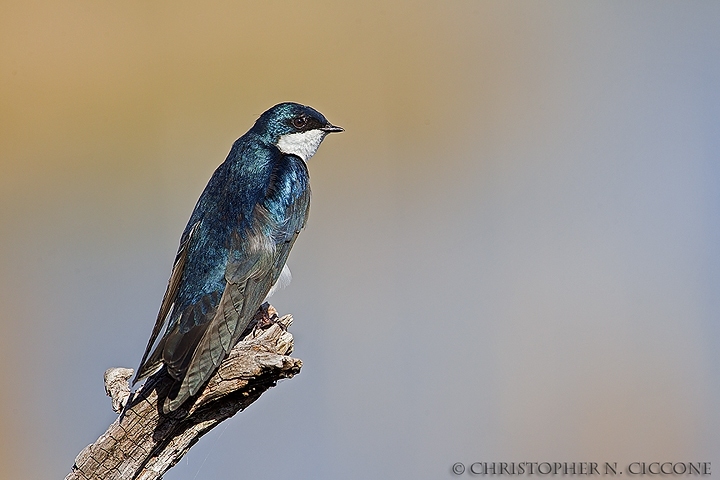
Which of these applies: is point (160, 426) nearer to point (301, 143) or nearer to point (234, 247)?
point (234, 247)

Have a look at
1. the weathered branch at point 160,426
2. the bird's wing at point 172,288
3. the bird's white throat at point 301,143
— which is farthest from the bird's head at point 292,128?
the weathered branch at point 160,426

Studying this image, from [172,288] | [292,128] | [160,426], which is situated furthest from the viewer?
[292,128]

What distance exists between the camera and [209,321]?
1.50m

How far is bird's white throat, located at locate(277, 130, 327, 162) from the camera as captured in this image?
1.90 m

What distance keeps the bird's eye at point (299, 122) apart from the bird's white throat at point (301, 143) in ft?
0.06

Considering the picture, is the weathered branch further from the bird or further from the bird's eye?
the bird's eye

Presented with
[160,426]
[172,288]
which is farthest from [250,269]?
[160,426]

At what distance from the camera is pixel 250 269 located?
1.62 meters

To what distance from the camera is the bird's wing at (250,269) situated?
1.35 meters

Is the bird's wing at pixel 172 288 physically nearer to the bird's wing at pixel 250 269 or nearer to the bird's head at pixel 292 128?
the bird's wing at pixel 250 269

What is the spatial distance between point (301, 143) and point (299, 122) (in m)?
0.05

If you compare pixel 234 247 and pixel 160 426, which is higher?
pixel 234 247

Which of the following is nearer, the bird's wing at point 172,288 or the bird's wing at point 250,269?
the bird's wing at point 250,269

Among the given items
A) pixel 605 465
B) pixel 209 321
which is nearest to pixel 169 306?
pixel 209 321
